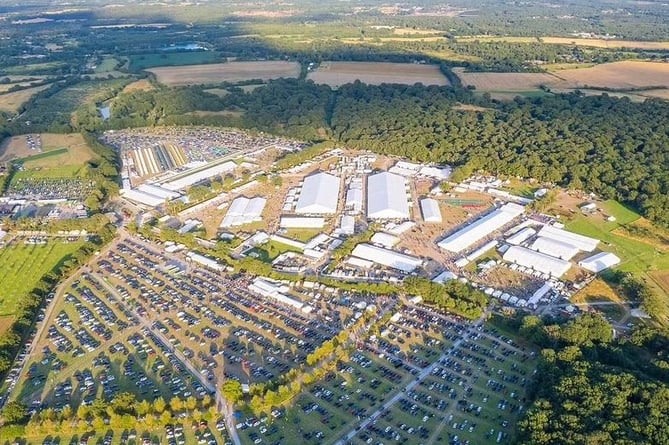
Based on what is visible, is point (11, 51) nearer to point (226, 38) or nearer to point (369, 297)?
point (226, 38)

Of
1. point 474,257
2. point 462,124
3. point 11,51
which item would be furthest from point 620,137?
point 11,51

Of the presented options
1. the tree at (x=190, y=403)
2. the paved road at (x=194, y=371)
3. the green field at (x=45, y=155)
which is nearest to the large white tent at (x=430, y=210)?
the paved road at (x=194, y=371)

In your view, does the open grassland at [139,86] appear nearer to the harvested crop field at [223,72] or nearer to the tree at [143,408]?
the harvested crop field at [223,72]

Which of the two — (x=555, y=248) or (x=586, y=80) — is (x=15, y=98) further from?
(x=586, y=80)

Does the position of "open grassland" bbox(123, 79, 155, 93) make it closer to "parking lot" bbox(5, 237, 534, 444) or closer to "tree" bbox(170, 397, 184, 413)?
"parking lot" bbox(5, 237, 534, 444)

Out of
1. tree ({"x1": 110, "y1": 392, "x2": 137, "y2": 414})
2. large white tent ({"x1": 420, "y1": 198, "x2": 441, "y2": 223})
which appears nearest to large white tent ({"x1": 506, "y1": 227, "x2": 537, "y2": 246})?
large white tent ({"x1": 420, "y1": 198, "x2": 441, "y2": 223})
